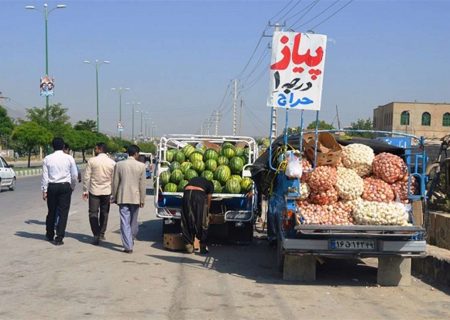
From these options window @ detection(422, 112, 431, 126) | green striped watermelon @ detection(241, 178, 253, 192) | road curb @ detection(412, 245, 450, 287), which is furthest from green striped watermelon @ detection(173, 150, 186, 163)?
window @ detection(422, 112, 431, 126)

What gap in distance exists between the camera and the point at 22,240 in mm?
11633

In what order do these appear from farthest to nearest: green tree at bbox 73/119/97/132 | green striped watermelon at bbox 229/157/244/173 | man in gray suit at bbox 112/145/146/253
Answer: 1. green tree at bbox 73/119/97/132
2. green striped watermelon at bbox 229/157/244/173
3. man in gray suit at bbox 112/145/146/253

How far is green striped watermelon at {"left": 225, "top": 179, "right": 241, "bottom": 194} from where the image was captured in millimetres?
11656

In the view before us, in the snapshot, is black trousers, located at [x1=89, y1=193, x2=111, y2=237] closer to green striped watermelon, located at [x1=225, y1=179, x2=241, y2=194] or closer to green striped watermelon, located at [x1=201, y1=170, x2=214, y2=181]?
green striped watermelon, located at [x1=201, y1=170, x2=214, y2=181]

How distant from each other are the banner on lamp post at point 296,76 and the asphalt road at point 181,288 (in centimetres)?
262

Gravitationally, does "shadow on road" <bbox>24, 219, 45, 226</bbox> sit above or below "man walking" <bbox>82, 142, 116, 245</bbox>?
below

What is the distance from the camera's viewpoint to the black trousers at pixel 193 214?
10.5 meters

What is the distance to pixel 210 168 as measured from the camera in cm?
1223

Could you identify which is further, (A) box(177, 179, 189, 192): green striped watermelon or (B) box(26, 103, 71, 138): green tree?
(B) box(26, 103, 71, 138): green tree

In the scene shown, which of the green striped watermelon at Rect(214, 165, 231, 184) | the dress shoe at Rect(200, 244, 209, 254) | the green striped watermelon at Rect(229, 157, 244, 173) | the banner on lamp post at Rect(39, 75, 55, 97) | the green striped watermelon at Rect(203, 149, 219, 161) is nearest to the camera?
the dress shoe at Rect(200, 244, 209, 254)

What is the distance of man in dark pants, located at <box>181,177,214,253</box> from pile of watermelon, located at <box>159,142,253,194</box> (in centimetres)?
109

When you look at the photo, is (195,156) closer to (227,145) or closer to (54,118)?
(227,145)

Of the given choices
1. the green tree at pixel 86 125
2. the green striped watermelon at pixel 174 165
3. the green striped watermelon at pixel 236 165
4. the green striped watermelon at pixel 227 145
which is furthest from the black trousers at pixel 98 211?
the green tree at pixel 86 125

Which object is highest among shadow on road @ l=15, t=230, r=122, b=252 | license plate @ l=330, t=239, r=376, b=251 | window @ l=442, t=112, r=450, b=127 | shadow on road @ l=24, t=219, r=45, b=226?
window @ l=442, t=112, r=450, b=127
